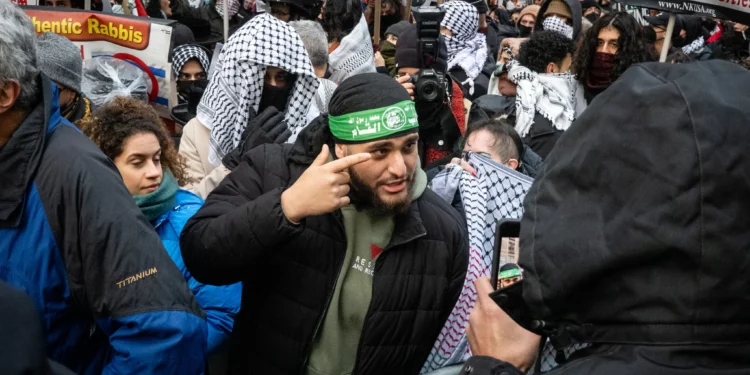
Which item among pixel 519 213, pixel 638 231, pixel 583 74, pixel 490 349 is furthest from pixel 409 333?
pixel 583 74

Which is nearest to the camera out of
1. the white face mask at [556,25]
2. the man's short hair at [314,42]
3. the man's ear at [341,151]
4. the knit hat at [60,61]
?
the man's ear at [341,151]

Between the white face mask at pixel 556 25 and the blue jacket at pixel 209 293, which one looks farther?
the white face mask at pixel 556 25

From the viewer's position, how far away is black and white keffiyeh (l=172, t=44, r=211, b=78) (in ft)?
17.0

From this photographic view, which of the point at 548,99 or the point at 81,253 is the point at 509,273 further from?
the point at 548,99

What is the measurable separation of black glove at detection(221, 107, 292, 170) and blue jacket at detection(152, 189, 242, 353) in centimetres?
44

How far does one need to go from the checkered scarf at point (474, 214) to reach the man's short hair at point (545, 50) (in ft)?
7.12

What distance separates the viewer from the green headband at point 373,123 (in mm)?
2486

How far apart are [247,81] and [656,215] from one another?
2737 mm

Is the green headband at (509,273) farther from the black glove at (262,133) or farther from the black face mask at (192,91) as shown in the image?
the black face mask at (192,91)

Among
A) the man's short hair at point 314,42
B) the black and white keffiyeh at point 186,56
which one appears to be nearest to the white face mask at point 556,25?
the man's short hair at point 314,42

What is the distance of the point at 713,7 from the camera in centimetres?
412

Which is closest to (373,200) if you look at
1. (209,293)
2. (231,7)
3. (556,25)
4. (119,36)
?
(209,293)

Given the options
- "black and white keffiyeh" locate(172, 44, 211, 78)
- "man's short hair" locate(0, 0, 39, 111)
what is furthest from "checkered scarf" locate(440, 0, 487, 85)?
"man's short hair" locate(0, 0, 39, 111)

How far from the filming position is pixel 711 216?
42.4 inches
